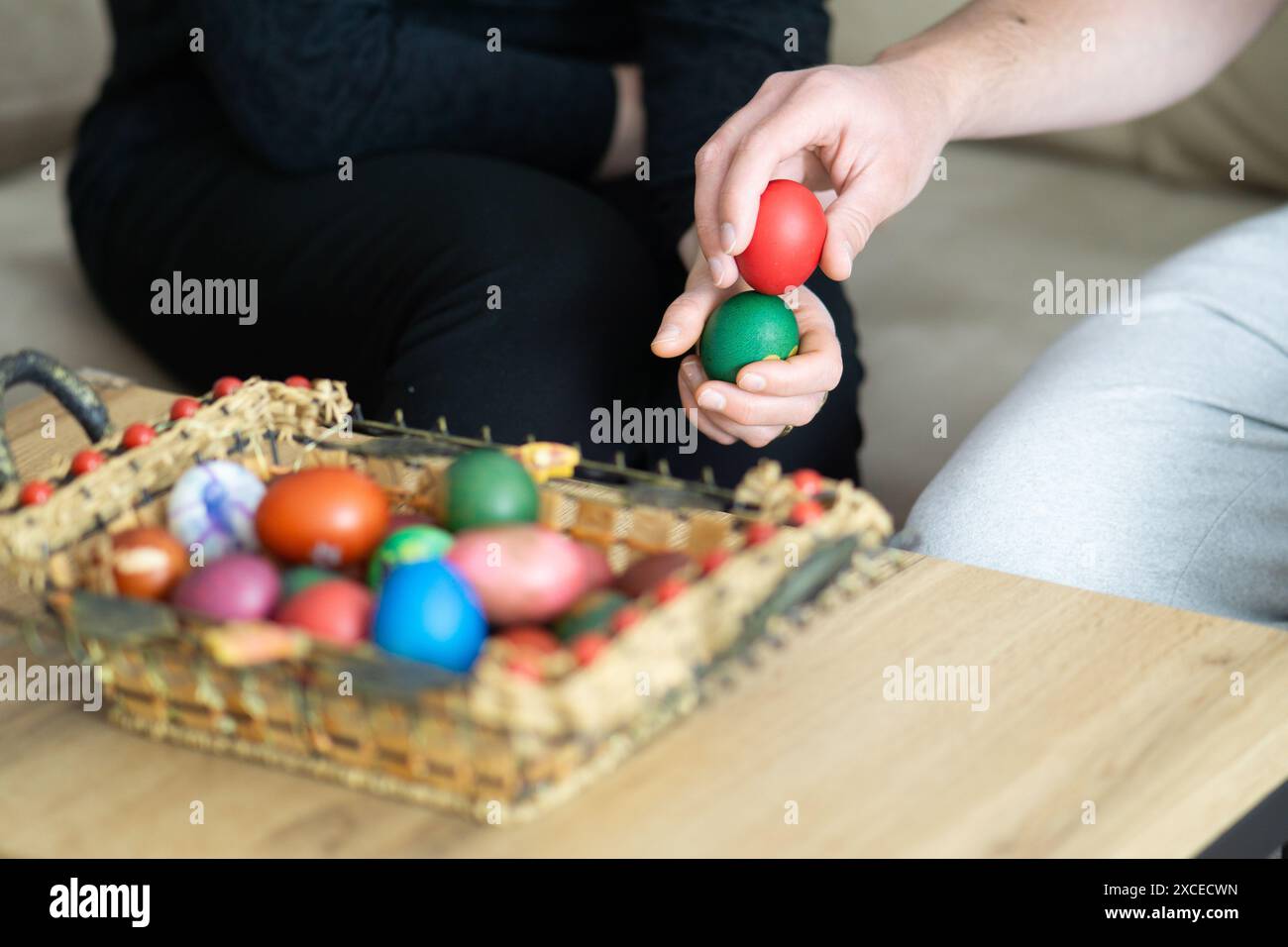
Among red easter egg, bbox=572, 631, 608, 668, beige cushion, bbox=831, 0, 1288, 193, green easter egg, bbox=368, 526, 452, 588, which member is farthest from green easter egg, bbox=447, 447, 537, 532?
beige cushion, bbox=831, 0, 1288, 193

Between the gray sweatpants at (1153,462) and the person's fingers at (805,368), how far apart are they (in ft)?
0.43

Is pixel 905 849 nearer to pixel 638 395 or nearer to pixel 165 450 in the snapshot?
pixel 165 450

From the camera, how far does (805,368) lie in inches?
37.0

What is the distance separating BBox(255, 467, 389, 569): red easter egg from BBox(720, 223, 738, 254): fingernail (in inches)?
11.6

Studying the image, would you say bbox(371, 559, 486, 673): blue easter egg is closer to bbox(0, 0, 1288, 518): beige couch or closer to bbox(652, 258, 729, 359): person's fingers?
bbox(652, 258, 729, 359): person's fingers

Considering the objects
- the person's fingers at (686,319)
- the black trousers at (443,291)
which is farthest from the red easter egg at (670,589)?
the black trousers at (443,291)

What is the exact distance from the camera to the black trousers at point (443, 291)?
3.76 ft

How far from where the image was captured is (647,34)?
4.48ft

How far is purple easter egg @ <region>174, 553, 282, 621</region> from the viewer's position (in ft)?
2.17

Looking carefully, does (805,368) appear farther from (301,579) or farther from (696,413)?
(301,579)

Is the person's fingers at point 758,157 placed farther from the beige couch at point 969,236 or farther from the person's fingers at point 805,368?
the beige couch at point 969,236

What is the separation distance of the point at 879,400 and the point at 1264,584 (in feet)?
1.74

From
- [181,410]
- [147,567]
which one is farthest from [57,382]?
[147,567]
